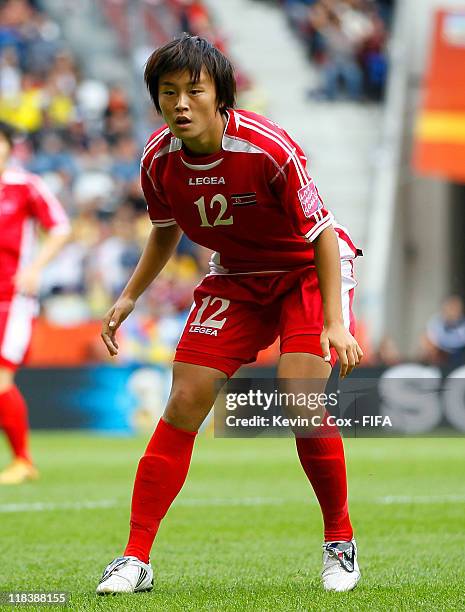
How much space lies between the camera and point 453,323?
17219 millimetres

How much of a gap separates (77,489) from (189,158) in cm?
463

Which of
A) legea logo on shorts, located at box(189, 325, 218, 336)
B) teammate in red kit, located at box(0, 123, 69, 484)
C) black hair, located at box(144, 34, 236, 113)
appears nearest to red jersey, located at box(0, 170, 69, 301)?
teammate in red kit, located at box(0, 123, 69, 484)

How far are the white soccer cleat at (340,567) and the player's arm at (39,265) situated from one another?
15.1 feet

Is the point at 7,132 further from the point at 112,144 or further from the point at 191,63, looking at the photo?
the point at 112,144

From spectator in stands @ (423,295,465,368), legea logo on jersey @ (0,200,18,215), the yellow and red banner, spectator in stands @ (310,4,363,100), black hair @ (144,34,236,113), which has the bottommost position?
spectator in stands @ (423,295,465,368)

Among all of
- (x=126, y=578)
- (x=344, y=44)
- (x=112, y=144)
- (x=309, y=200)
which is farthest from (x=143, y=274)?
(x=344, y=44)

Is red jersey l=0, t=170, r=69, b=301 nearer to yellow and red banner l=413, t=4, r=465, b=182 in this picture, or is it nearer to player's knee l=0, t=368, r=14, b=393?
player's knee l=0, t=368, r=14, b=393

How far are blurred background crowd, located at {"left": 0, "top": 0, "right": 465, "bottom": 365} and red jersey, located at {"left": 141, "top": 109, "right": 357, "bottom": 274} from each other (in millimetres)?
10847

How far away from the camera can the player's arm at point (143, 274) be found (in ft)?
16.8

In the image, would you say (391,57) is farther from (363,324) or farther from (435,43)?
(363,324)

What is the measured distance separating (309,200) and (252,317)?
554 millimetres

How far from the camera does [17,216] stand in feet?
30.6

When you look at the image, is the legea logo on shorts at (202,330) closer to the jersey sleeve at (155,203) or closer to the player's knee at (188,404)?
the player's knee at (188,404)

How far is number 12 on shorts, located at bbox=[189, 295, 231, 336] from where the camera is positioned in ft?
16.0
